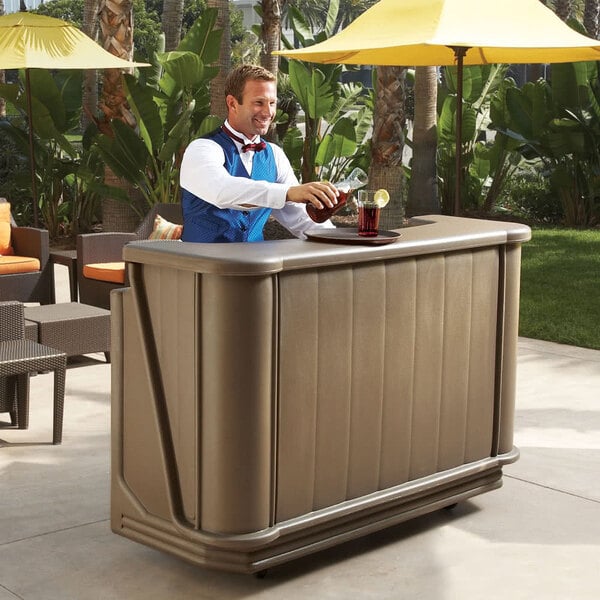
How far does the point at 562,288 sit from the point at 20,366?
6.91 m

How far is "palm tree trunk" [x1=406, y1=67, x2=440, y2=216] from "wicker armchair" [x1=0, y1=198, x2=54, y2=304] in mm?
7800

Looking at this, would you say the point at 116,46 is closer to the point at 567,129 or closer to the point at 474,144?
the point at 474,144

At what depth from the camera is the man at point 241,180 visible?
4871mm

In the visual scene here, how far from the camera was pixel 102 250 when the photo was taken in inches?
382

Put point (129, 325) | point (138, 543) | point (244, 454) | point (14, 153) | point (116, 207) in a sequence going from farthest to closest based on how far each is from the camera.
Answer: point (14, 153) < point (116, 207) < point (138, 543) < point (129, 325) < point (244, 454)

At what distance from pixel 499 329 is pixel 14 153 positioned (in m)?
12.0

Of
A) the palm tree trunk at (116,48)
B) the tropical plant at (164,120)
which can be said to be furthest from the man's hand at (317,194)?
the palm tree trunk at (116,48)

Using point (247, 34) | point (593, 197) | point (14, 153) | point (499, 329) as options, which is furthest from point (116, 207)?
point (247, 34)

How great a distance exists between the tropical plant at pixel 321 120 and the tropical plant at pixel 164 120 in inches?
71.7

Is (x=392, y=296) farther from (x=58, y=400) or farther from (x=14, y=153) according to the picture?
(x=14, y=153)

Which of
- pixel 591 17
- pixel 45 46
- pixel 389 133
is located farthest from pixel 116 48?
pixel 591 17

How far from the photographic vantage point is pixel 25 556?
16.0ft

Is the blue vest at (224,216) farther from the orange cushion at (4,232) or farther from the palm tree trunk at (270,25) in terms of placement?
the palm tree trunk at (270,25)

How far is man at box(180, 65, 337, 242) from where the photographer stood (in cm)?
487
